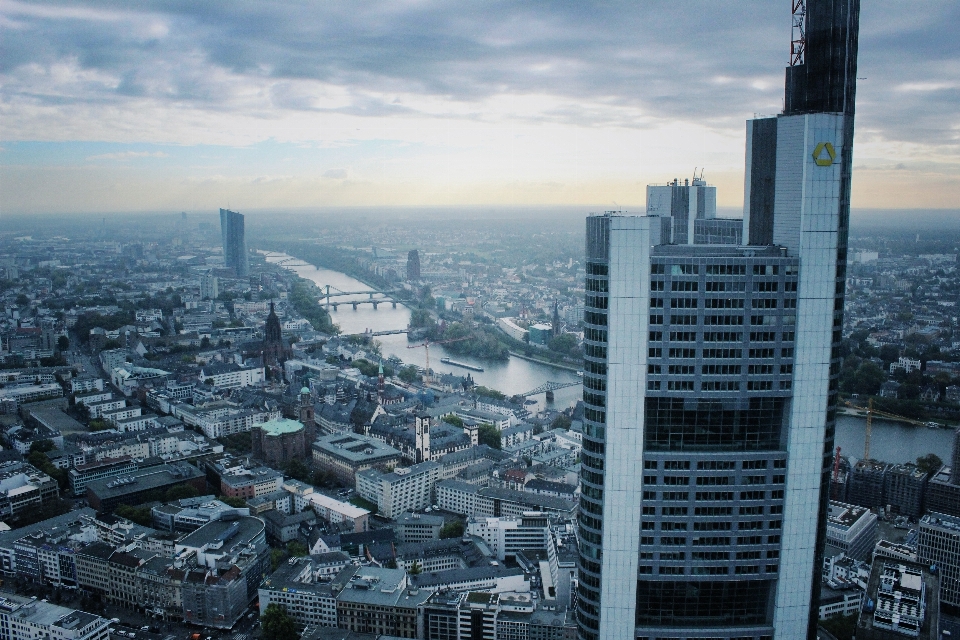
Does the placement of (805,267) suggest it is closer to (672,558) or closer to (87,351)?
(672,558)

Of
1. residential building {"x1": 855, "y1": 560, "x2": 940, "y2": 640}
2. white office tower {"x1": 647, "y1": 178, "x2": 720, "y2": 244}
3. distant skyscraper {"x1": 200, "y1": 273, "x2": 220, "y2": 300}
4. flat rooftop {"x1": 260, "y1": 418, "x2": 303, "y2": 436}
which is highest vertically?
white office tower {"x1": 647, "y1": 178, "x2": 720, "y2": 244}

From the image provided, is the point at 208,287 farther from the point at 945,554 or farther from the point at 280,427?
the point at 945,554

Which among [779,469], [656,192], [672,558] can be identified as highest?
[656,192]

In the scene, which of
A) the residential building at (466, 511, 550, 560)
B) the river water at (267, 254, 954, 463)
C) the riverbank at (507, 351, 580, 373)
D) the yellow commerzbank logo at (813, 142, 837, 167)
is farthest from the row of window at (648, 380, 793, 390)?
the riverbank at (507, 351, 580, 373)

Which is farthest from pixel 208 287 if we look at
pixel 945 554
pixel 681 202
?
pixel 945 554

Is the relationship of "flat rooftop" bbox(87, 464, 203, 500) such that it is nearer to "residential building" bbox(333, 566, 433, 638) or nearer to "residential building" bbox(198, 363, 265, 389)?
"residential building" bbox(333, 566, 433, 638)

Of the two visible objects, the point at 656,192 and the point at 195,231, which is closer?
the point at 656,192

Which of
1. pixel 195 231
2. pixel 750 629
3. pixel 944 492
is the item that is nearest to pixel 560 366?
pixel 944 492
